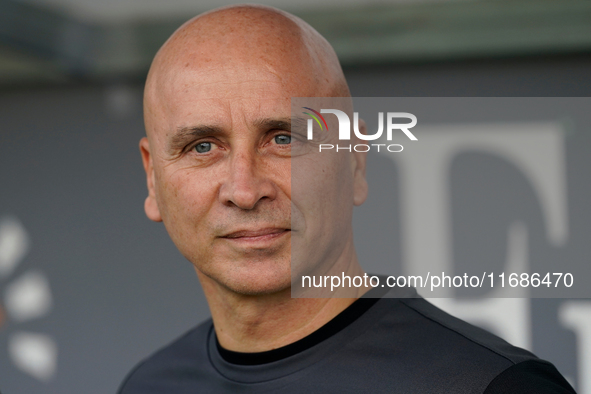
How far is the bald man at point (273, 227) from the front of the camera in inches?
50.7

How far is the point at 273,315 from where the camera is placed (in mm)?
1418

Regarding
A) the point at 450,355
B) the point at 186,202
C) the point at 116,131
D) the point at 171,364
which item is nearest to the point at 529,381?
the point at 450,355

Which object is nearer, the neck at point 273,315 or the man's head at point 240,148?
the man's head at point 240,148

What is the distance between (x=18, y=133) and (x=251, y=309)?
295 cm

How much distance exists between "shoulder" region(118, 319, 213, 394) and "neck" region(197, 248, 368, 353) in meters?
0.24

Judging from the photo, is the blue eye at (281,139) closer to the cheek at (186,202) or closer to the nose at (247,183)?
the nose at (247,183)

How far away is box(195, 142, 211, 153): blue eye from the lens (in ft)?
4.44

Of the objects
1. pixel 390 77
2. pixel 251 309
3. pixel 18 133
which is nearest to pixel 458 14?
pixel 390 77

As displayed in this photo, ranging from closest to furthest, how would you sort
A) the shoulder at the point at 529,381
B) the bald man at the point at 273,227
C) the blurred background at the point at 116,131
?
the shoulder at the point at 529,381, the bald man at the point at 273,227, the blurred background at the point at 116,131

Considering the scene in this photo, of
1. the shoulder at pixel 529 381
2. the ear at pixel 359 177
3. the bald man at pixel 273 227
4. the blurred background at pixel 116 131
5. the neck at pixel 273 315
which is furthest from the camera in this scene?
the blurred background at pixel 116 131

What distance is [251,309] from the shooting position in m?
1.42

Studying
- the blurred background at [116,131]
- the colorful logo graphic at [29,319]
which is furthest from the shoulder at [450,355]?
the colorful logo graphic at [29,319]

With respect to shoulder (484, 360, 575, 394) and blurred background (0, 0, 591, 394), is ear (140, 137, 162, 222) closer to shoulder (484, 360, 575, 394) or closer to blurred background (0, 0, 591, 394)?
shoulder (484, 360, 575, 394)

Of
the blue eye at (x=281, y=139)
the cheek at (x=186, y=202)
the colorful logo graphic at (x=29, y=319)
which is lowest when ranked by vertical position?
the colorful logo graphic at (x=29, y=319)
